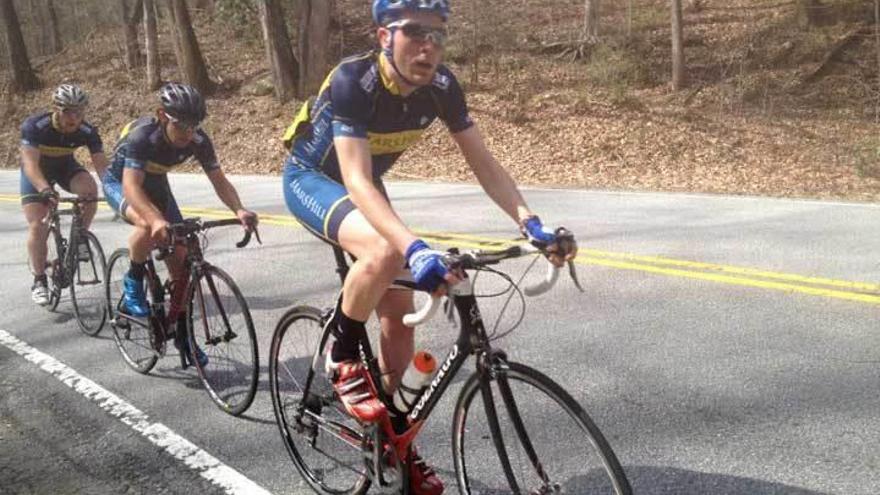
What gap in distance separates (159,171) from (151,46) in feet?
71.3

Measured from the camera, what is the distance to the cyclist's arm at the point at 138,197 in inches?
183

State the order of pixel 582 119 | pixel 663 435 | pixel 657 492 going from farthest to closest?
pixel 582 119, pixel 663 435, pixel 657 492

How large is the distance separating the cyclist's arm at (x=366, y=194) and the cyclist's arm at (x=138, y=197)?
2.20 metres

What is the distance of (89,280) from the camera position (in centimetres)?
667

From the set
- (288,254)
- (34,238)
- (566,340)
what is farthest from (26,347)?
(566,340)

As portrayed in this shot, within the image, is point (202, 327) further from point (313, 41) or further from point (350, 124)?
point (313, 41)

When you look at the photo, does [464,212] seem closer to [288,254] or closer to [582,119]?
[288,254]

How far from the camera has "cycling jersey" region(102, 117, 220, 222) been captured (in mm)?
4875

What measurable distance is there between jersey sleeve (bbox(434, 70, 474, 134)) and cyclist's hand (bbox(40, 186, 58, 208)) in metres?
5.02

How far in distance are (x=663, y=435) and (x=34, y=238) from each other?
633 centimetres

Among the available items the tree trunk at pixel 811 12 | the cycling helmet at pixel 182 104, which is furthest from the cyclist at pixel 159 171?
the tree trunk at pixel 811 12

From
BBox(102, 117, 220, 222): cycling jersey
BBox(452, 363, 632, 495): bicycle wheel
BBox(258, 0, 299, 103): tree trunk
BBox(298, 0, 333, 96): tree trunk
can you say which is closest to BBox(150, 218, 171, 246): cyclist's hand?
BBox(102, 117, 220, 222): cycling jersey

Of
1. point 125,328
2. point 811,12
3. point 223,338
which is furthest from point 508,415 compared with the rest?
point 811,12

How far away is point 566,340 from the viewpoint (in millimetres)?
5168
